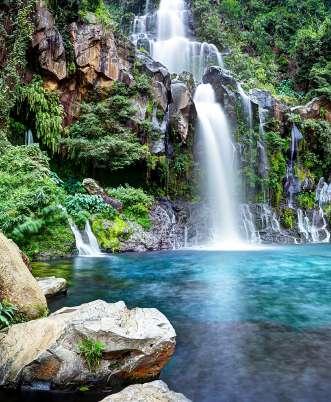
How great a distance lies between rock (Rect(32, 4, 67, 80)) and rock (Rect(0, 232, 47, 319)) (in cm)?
1394

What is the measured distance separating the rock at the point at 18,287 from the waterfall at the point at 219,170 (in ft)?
47.9

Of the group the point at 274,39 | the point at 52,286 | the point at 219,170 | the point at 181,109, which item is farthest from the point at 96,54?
the point at 274,39

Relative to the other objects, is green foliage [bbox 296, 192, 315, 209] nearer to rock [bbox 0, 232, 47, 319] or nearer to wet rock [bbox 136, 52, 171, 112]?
wet rock [bbox 136, 52, 171, 112]

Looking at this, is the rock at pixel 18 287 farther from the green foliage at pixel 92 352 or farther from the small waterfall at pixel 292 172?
the small waterfall at pixel 292 172

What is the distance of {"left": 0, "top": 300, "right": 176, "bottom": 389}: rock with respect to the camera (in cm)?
403

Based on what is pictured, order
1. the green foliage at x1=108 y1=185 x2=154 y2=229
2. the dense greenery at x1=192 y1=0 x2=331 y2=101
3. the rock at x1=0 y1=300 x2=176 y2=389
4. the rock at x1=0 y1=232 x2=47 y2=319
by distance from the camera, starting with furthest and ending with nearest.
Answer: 1. the dense greenery at x1=192 y1=0 x2=331 y2=101
2. the green foliage at x1=108 y1=185 x2=154 y2=229
3. the rock at x1=0 y1=232 x2=47 y2=319
4. the rock at x1=0 y1=300 x2=176 y2=389

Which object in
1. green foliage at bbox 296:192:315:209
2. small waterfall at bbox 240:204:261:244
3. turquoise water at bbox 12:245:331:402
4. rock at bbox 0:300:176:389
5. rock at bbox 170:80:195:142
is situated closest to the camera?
rock at bbox 0:300:176:389

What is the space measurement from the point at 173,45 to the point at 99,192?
56.8ft

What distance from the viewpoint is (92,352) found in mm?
4113

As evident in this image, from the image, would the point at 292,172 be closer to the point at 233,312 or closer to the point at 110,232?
the point at 110,232

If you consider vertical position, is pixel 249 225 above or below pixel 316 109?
below

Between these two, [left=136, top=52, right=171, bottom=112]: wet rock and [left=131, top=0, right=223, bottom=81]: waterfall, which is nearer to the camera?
[left=136, top=52, right=171, bottom=112]: wet rock

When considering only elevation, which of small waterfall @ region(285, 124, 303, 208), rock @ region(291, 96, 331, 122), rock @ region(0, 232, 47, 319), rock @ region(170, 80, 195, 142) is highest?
rock @ region(291, 96, 331, 122)

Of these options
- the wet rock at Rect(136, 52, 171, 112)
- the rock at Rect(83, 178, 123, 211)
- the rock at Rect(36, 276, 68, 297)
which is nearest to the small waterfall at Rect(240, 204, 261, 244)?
the wet rock at Rect(136, 52, 171, 112)
